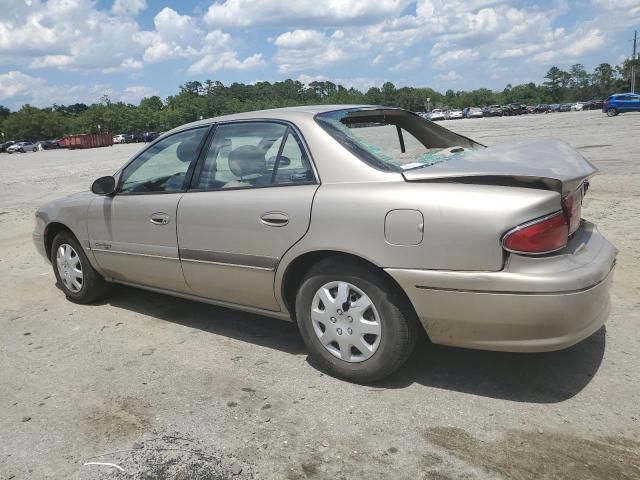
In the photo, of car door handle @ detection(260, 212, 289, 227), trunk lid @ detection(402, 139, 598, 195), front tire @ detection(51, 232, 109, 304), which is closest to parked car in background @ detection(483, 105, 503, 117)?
front tire @ detection(51, 232, 109, 304)

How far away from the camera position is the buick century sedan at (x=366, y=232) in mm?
2779

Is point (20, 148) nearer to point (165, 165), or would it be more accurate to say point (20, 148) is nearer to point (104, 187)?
point (104, 187)

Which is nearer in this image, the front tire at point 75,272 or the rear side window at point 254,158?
the rear side window at point 254,158

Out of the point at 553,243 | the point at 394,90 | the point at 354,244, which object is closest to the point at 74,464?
the point at 354,244

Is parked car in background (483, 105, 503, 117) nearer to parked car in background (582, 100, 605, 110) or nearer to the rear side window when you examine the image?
parked car in background (582, 100, 605, 110)

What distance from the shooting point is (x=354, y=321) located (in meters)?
3.22

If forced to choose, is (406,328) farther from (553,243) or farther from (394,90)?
(394,90)

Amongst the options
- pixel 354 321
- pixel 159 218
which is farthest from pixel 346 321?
pixel 159 218

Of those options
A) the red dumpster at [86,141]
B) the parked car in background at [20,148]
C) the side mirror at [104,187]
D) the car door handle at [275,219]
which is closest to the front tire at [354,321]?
the car door handle at [275,219]

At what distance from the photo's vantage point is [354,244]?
10.2 feet

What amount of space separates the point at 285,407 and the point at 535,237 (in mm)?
1611

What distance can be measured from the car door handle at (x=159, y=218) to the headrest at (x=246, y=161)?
64cm

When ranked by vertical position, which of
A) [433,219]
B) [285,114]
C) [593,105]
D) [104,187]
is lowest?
[593,105]

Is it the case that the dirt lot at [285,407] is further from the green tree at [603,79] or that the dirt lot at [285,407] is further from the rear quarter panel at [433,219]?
the green tree at [603,79]
